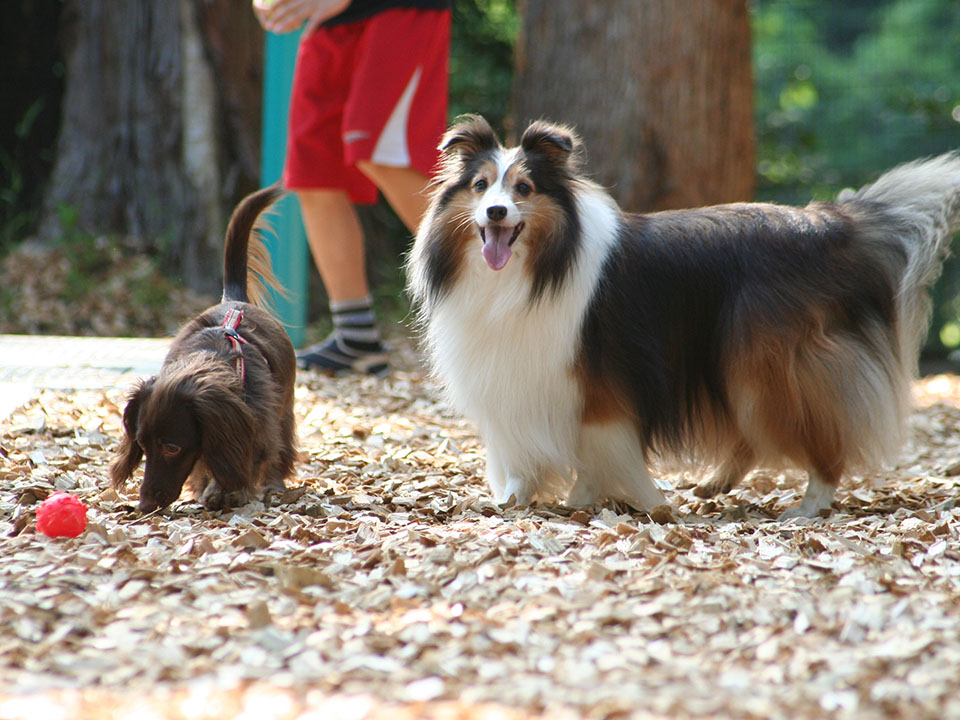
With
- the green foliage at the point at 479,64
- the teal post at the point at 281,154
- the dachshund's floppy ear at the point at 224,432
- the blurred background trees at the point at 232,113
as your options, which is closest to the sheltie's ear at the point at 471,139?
the dachshund's floppy ear at the point at 224,432

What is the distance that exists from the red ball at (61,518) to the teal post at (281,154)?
3210mm

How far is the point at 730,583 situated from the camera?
2.56m

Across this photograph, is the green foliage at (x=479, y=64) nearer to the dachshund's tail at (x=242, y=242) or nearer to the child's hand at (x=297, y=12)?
the child's hand at (x=297, y=12)

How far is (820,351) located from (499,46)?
643 cm

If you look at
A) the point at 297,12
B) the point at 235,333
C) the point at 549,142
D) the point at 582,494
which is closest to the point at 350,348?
the point at 297,12

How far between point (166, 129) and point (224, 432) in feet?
16.9

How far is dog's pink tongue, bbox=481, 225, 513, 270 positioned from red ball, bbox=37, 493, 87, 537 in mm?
1405

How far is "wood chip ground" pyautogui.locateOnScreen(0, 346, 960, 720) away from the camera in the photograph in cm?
195

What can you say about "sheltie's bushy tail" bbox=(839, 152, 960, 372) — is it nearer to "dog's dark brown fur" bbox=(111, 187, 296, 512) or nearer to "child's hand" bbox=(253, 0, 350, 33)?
"dog's dark brown fur" bbox=(111, 187, 296, 512)

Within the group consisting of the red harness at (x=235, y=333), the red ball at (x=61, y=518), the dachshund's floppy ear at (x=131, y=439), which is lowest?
the red ball at (x=61, y=518)

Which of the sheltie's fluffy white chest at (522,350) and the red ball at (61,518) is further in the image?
the sheltie's fluffy white chest at (522,350)

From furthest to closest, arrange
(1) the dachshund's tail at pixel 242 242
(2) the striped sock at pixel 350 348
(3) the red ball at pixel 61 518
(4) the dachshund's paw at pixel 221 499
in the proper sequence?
(2) the striped sock at pixel 350 348, (1) the dachshund's tail at pixel 242 242, (4) the dachshund's paw at pixel 221 499, (3) the red ball at pixel 61 518

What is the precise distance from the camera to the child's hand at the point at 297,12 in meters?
5.02

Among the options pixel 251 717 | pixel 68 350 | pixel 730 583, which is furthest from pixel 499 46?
pixel 251 717
